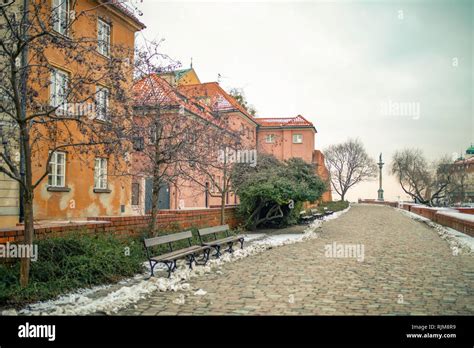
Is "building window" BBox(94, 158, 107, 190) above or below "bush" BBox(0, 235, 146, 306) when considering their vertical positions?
above

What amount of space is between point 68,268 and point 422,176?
53673 mm

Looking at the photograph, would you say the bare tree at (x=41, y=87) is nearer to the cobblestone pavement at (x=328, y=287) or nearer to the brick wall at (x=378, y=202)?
the cobblestone pavement at (x=328, y=287)

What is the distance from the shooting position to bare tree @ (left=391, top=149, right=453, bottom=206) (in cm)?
4994

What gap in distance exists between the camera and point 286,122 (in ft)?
161

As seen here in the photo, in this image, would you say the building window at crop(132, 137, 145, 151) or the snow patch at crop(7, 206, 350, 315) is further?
the building window at crop(132, 137, 145, 151)

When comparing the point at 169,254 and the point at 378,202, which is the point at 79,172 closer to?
the point at 169,254

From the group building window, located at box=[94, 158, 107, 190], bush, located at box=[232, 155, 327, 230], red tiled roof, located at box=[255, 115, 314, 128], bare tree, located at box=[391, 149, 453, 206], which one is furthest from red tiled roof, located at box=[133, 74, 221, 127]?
bare tree, located at box=[391, 149, 453, 206]

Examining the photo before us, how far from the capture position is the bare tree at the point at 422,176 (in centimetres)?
4994

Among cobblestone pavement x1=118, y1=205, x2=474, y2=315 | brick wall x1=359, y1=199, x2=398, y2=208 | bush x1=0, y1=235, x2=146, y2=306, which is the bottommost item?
brick wall x1=359, y1=199, x2=398, y2=208

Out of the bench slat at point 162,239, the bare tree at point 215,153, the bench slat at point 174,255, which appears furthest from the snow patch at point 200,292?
the bare tree at point 215,153

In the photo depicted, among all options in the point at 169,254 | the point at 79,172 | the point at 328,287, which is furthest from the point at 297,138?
the point at 328,287

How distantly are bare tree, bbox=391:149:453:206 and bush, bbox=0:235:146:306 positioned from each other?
47.0m

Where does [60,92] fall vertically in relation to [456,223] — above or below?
above

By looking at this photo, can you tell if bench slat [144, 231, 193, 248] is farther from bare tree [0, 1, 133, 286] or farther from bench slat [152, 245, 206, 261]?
bare tree [0, 1, 133, 286]
